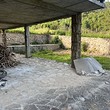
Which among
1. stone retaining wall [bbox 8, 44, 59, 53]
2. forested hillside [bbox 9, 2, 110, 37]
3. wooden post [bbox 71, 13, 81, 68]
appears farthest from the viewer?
forested hillside [bbox 9, 2, 110, 37]

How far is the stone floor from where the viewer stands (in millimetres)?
3699

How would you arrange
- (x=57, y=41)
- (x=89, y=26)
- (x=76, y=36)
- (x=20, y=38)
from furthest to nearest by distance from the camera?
(x=89, y=26) < (x=57, y=41) < (x=20, y=38) < (x=76, y=36)

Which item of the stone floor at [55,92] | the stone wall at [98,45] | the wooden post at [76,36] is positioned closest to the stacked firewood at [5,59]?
the stone floor at [55,92]

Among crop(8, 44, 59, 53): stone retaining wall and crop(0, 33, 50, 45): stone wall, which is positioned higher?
crop(0, 33, 50, 45): stone wall

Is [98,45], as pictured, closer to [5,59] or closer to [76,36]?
[76,36]

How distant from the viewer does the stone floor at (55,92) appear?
146 inches

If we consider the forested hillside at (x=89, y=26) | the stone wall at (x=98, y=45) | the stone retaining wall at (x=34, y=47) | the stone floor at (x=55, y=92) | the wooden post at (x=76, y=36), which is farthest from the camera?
the forested hillside at (x=89, y=26)

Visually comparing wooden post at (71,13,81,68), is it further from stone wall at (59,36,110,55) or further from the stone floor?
stone wall at (59,36,110,55)

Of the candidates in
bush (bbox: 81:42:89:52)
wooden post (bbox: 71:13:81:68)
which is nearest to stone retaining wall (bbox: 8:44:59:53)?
bush (bbox: 81:42:89:52)

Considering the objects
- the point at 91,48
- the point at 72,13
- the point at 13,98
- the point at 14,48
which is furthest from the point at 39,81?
the point at 91,48

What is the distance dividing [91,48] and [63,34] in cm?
453

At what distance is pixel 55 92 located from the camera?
436 cm

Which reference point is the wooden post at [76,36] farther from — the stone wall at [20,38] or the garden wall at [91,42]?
the stone wall at [20,38]

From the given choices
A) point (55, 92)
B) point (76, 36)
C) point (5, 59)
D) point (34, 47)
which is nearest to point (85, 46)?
point (34, 47)
